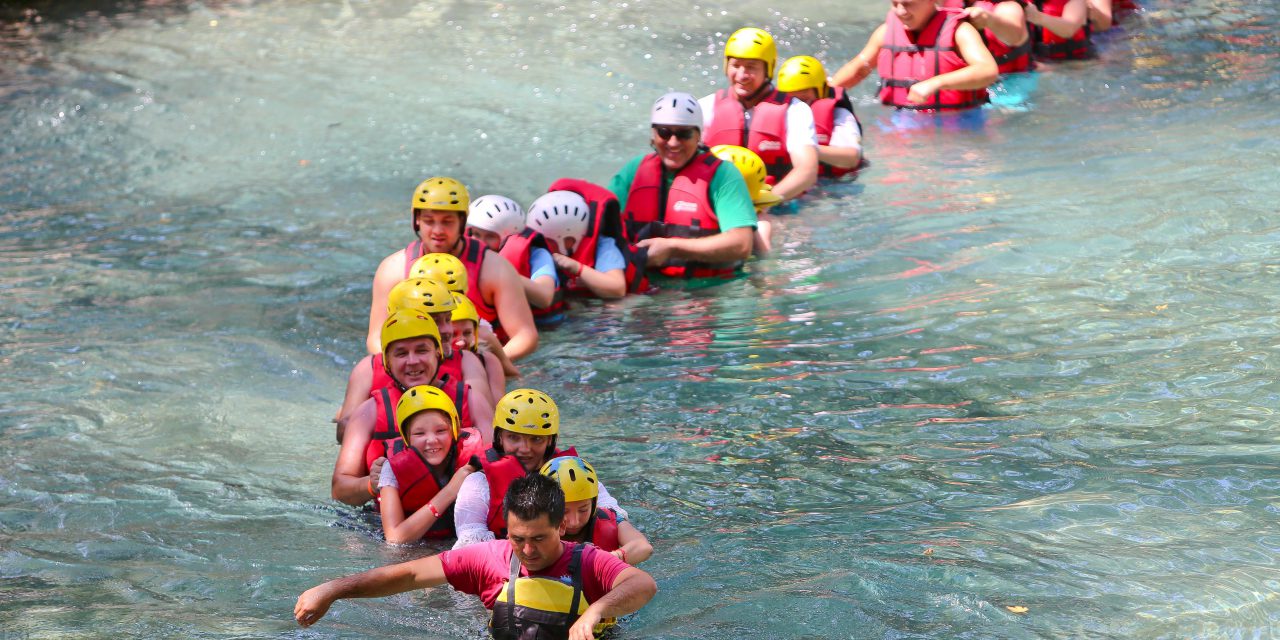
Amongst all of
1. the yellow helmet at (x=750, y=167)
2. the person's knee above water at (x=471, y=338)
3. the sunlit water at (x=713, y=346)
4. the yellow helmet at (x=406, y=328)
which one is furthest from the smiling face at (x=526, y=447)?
the yellow helmet at (x=750, y=167)

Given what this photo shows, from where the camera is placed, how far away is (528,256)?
867 cm

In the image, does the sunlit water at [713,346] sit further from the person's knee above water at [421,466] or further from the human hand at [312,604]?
the human hand at [312,604]

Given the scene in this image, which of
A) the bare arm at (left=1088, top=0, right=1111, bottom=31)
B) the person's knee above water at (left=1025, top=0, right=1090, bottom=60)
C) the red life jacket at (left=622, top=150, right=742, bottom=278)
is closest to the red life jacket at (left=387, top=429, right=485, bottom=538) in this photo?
the red life jacket at (left=622, top=150, right=742, bottom=278)

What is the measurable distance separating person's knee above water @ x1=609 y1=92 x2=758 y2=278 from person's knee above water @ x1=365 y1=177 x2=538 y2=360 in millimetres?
1564

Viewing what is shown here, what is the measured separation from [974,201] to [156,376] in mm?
5882

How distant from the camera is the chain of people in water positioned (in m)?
4.74

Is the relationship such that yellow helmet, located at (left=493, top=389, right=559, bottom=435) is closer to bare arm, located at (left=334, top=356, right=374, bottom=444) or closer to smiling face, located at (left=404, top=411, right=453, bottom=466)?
smiling face, located at (left=404, top=411, right=453, bottom=466)

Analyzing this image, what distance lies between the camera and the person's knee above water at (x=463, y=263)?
771cm

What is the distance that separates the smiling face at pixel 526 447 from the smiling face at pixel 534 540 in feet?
2.77

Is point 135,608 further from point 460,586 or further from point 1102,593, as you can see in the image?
point 1102,593

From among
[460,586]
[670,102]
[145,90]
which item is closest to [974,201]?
[670,102]

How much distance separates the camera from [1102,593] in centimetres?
506

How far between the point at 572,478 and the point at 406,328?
1602 mm

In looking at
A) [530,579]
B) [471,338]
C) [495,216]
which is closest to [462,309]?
[471,338]
